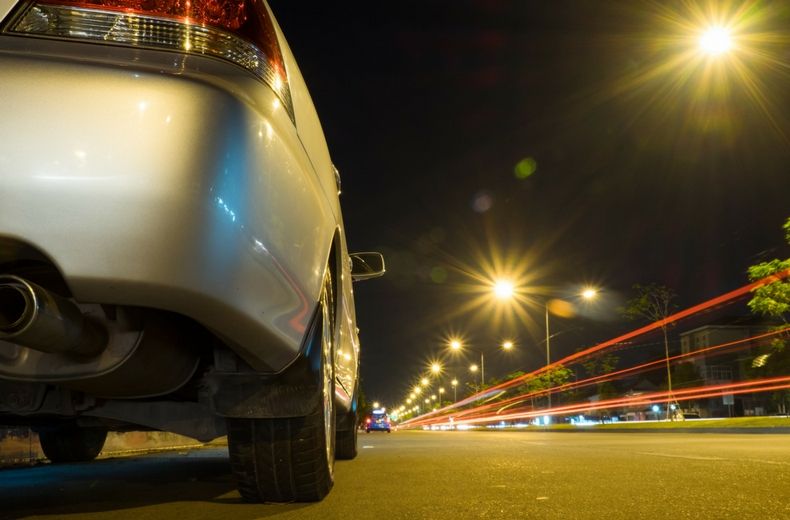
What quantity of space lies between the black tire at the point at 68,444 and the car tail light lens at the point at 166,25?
5.16 m

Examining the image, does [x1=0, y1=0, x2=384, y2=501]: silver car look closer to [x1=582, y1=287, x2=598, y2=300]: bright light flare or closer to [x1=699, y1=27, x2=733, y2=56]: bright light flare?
[x1=699, y1=27, x2=733, y2=56]: bright light flare

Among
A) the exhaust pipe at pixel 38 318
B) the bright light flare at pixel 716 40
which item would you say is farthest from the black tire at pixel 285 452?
the bright light flare at pixel 716 40

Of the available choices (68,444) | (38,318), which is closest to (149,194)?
(38,318)

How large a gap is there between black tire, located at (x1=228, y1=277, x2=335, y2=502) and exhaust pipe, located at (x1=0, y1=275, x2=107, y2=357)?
975 millimetres

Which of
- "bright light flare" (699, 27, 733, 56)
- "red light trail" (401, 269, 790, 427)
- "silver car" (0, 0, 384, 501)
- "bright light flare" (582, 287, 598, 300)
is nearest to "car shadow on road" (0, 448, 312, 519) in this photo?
"silver car" (0, 0, 384, 501)

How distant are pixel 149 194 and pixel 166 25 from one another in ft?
1.86

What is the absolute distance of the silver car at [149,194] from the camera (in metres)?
1.86

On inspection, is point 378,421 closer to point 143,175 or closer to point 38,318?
point 38,318

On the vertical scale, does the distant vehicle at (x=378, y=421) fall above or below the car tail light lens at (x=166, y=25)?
below

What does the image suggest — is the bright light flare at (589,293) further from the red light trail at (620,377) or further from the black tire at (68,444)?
the black tire at (68,444)

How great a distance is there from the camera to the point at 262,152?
83.5 inches

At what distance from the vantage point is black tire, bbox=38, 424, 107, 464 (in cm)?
636

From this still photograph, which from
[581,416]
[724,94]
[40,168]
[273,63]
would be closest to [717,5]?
[724,94]

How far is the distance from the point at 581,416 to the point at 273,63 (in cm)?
8251
